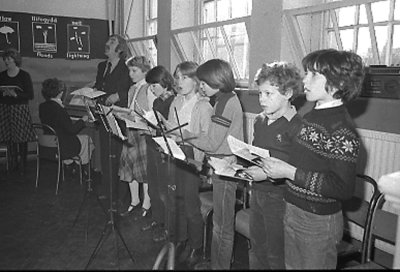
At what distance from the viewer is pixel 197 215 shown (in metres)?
2.67

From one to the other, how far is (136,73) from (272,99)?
1912 mm

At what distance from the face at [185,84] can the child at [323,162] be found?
3.85 feet

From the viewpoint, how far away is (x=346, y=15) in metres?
3.22

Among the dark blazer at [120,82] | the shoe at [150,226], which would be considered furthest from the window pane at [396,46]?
the dark blazer at [120,82]

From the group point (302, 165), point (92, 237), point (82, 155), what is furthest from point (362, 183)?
point (82, 155)

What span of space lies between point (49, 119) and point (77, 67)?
2.12m

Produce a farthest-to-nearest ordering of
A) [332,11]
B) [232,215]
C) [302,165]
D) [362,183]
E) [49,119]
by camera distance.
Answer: [49,119], [332,11], [362,183], [232,215], [302,165]

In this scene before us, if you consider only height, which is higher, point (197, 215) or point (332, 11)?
point (332, 11)

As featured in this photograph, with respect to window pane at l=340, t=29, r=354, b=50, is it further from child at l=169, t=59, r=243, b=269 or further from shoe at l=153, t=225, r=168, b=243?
shoe at l=153, t=225, r=168, b=243

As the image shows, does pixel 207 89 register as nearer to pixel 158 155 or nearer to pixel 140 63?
pixel 158 155

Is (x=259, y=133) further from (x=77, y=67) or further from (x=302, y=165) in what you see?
(x=77, y=67)

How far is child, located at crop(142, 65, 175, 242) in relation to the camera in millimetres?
A: 3219

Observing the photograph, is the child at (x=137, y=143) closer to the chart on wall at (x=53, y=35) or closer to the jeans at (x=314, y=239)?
the jeans at (x=314, y=239)

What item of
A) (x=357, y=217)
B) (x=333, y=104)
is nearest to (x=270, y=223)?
(x=357, y=217)
